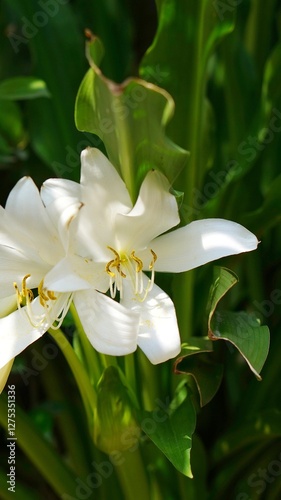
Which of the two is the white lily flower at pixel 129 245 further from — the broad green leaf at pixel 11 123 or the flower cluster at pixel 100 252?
the broad green leaf at pixel 11 123

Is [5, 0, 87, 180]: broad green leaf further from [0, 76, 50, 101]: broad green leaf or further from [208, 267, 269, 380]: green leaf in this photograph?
[208, 267, 269, 380]: green leaf

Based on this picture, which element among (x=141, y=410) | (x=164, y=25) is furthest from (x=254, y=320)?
(x=164, y=25)

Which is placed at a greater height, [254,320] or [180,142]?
[180,142]

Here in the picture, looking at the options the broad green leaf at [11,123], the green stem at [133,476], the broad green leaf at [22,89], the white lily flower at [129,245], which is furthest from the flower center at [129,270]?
the broad green leaf at [11,123]

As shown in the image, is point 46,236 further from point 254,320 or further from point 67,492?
point 67,492

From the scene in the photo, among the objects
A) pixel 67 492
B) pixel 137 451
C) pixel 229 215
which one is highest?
pixel 229 215

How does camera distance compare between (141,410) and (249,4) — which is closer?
(141,410)

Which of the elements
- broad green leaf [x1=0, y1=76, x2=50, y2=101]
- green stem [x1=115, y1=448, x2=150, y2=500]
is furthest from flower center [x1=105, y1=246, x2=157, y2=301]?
broad green leaf [x1=0, y1=76, x2=50, y2=101]

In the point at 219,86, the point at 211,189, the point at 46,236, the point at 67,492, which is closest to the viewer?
the point at 46,236
